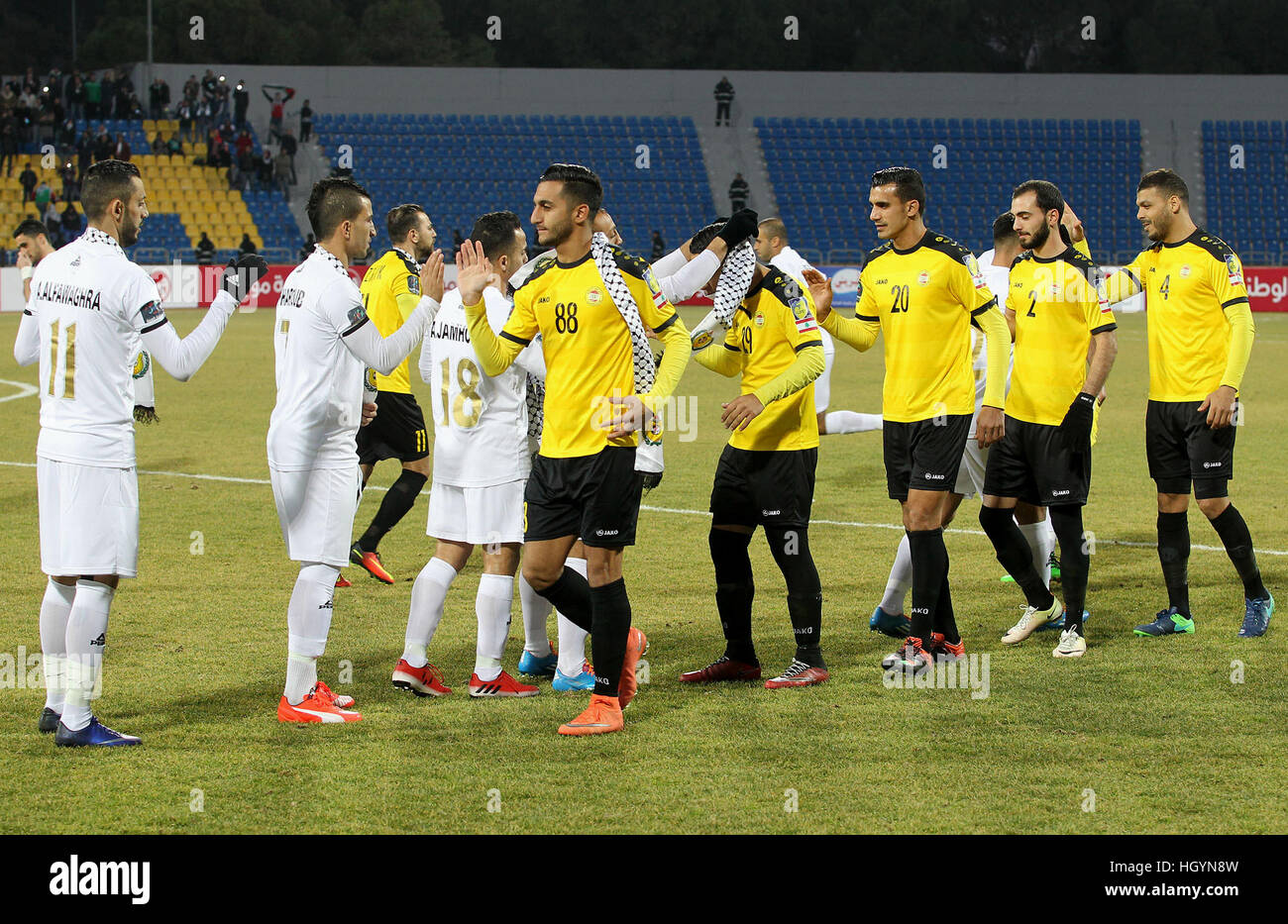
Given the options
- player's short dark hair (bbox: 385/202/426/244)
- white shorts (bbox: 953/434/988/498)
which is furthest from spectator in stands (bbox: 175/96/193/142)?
white shorts (bbox: 953/434/988/498)

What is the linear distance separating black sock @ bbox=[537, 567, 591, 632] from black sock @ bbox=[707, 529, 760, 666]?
2.59 feet

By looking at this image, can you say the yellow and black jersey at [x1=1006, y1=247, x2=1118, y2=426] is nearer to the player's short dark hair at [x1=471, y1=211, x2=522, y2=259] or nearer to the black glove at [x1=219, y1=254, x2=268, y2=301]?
the player's short dark hair at [x1=471, y1=211, x2=522, y2=259]

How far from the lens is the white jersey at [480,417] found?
6641 millimetres

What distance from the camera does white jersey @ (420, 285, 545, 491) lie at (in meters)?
6.64

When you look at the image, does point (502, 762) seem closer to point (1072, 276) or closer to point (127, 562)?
point (127, 562)

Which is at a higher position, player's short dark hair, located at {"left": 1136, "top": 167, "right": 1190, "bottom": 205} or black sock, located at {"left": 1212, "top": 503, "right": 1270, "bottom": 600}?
player's short dark hair, located at {"left": 1136, "top": 167, "right": 1190, "bottom": 205}

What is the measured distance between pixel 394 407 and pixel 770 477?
3.53 m

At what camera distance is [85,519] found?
569 centimetres

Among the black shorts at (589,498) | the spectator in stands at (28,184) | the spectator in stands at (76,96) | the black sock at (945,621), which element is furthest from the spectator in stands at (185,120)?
the black shorts at (589,498)

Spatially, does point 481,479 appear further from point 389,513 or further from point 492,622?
point 389,513

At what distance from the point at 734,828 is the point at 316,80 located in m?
43.9

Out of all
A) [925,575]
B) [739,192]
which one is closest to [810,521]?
[925,575]

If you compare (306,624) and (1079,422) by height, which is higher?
(1079,422)

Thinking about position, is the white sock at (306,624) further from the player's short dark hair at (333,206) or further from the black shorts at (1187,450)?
the black shorts at (1187,450)
